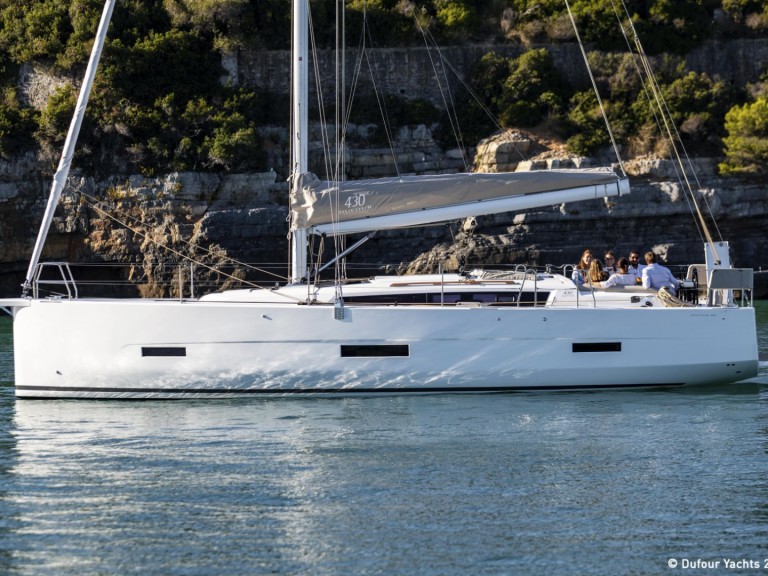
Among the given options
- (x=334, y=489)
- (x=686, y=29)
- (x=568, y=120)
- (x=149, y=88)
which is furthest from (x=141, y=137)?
(x=334, y=489)

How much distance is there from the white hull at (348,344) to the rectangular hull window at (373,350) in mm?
12

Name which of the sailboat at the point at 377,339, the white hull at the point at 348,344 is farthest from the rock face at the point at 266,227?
the white hull at the point at 348,344

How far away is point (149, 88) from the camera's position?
34.1 meters

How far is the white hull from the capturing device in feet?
46.3

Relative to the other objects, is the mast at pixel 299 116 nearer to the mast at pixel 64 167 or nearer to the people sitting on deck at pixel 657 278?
the mast at pixel 64 167

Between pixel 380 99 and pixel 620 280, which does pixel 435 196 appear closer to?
pixel 620 280

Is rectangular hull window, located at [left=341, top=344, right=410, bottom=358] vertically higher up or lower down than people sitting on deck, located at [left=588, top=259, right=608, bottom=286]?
lower down

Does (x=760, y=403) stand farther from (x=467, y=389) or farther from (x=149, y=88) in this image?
(x=149, y=88)

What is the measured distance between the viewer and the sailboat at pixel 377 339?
556 inches

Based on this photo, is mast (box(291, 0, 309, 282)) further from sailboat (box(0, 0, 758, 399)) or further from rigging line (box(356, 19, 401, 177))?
rigging line (box(356, 19, 401, 177))

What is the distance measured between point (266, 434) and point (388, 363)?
7.46 ft

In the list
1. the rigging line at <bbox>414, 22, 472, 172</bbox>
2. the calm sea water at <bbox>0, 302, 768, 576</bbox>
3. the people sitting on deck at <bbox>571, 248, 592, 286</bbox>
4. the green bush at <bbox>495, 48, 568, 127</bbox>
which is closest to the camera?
the calm sea water at <bbox>0, 302, 768, 576</bbox>
